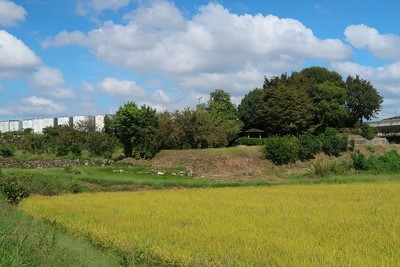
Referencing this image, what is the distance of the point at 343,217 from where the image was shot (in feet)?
44.3

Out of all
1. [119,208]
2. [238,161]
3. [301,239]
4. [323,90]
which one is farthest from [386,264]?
[323,90]

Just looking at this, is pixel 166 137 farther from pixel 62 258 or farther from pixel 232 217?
pixel 62 258

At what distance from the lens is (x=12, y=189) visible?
19.8 metres

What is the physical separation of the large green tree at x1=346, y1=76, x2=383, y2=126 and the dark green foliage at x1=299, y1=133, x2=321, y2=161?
23160 mm

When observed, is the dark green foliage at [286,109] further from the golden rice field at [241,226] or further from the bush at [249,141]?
the golden rice field at [241,226]

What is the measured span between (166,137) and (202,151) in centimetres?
366

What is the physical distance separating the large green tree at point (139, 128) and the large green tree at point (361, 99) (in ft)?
108

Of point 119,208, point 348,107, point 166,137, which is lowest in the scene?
point 119,208

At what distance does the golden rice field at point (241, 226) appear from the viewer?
28.2 ft

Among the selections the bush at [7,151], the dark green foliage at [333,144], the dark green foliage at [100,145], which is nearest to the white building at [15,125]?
the bush at [7,151]

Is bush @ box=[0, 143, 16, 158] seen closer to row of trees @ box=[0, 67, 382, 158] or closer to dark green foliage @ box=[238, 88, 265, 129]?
row of trees @ box=[0, 67, 382, 158]

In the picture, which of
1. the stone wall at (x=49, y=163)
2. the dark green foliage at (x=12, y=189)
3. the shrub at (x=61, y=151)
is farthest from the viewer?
the shrub at (x=61, y=151)

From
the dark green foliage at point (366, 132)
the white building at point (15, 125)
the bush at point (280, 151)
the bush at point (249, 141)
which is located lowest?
the bush at point (280, 151)

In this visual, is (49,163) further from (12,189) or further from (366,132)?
(366,132)
